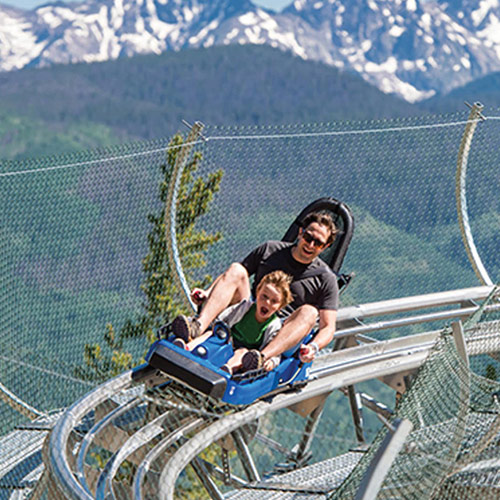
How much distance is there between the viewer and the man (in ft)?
14.4

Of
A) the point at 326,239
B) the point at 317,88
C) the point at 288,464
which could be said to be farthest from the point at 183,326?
the point at 317,88

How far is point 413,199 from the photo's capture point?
22.2 feet

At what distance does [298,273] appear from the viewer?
4875 mm

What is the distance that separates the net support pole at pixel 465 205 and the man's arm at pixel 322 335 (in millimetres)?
1746

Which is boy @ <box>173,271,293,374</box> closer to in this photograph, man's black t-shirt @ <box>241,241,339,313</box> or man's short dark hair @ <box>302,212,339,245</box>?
man's black t-shirt @ <box>241,241,339,313</box>

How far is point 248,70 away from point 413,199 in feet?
592

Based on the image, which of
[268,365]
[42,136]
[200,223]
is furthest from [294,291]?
[42,136]

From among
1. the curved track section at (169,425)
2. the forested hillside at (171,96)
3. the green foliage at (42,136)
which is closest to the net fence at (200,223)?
the curved track section at (169,425)

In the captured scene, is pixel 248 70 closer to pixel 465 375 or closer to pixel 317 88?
pixel 317 88

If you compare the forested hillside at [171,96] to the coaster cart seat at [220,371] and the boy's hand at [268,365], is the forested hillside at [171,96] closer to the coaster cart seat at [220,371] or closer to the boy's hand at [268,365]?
the coaster cart seat at [220,371]

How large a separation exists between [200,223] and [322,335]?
177 cm

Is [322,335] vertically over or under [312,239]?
under

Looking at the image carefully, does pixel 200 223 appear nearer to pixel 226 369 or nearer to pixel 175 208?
pixel 175 208

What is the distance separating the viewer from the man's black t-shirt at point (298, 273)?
15.6 ft
